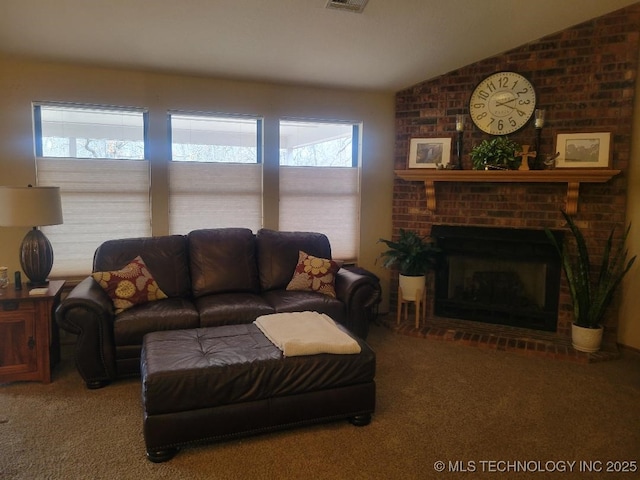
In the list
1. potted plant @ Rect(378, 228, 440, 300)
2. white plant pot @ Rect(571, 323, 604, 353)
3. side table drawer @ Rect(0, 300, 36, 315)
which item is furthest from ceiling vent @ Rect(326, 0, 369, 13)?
white plant pot @ Rect(571, 323, 604, 353)

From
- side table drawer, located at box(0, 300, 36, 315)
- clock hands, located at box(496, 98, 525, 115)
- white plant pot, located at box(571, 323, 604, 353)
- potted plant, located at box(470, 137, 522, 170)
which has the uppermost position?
clock hands, located at box(496, 98, 525, 115)

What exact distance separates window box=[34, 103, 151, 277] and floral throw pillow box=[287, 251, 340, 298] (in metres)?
1.49

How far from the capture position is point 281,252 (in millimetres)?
4160

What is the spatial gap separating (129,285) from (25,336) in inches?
28.6

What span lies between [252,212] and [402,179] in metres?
1.58

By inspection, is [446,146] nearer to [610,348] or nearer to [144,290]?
[610,348]

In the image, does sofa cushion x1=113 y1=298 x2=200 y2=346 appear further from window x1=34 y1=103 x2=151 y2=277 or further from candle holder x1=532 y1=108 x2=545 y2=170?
candle holder x1=532 y1=108 x2=545 y2=170

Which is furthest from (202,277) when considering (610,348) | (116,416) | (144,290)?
(610,348)

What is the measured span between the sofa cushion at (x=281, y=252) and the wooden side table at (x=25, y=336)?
64.7 inches

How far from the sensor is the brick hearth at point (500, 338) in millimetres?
3805

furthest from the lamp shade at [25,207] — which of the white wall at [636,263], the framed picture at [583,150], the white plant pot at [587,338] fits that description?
the white wall at [636,263]

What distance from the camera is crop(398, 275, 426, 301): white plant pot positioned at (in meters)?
4.37

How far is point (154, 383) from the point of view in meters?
2.26

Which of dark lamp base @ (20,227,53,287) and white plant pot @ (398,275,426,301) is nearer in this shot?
dark lamp base @ (20,227,53,287)
